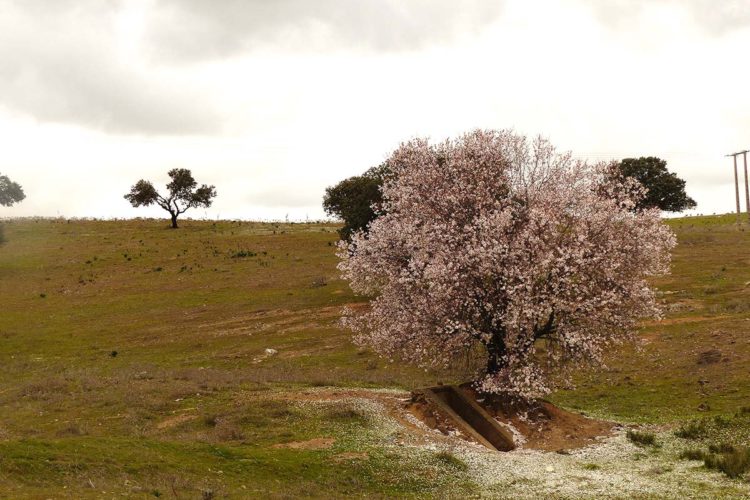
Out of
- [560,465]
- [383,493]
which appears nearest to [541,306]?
[560,465]

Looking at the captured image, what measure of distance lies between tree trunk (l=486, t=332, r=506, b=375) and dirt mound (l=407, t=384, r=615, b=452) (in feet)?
4.61

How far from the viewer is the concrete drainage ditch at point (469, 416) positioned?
92.4 feet

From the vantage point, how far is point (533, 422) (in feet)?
97.2

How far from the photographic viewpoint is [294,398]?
1297 inches

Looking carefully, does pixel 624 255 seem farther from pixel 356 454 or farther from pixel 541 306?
pixel 356 454

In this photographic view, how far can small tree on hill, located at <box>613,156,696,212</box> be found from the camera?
88812mm

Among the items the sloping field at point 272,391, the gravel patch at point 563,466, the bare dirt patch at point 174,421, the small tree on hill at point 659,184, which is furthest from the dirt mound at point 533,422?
the small tree on hill at point 659,184

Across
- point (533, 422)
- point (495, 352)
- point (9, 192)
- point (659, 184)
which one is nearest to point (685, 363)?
point (495, 352)

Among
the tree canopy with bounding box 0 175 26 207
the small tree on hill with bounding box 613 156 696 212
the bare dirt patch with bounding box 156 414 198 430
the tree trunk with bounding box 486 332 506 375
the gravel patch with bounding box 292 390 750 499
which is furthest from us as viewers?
the tree canopy with bounding box 0 175 26 207

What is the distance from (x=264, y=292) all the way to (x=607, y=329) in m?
46.0

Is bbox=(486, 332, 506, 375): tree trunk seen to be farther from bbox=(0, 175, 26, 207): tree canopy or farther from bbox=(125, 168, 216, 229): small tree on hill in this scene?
bbox=(0, 175, 26, 207): tree canopy

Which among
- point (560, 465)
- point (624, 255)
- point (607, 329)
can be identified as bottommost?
point (560, 465)

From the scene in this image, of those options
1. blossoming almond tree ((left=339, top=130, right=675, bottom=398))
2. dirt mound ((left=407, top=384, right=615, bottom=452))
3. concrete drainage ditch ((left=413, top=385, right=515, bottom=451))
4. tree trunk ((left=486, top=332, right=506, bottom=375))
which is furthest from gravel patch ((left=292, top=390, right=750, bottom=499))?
tree trunk ((left=486, top=332, right=506, bottom=375))

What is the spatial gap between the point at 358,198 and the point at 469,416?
40.2 metres
